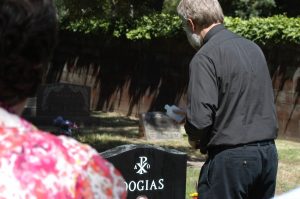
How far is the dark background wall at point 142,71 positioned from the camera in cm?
1253

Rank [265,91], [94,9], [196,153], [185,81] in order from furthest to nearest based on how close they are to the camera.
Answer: [185,81] < [94,9] < [196,153] < [265,91]

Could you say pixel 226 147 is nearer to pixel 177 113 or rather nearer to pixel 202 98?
pixel 202 98

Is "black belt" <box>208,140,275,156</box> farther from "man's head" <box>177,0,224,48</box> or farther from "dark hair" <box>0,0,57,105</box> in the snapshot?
"dark hair" <box>0,0,57,105</box>

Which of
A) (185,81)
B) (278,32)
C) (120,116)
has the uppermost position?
(278,32)

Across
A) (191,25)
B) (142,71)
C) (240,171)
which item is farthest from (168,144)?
(240,171)

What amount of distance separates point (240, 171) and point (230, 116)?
30 centimetres

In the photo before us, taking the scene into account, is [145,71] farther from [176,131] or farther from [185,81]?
[176,131]

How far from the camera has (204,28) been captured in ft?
12.1

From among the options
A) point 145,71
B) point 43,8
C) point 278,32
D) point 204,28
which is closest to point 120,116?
point 145,71

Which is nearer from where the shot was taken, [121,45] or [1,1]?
[1,1]

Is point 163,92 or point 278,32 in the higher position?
point 278,32

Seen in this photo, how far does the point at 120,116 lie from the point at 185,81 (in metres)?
A: 2.15

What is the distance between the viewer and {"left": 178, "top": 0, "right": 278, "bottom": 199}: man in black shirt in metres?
3.49

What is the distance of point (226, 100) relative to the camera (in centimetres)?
351
